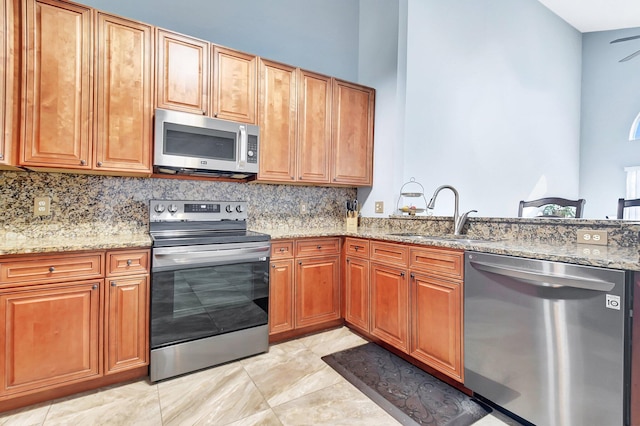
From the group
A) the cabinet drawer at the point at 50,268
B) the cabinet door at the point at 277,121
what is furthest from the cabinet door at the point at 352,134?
the cabinet drawer at the point at 50,268

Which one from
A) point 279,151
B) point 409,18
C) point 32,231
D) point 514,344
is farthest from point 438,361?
point 409,18

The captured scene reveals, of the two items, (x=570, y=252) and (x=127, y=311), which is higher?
(x=570, y=252)

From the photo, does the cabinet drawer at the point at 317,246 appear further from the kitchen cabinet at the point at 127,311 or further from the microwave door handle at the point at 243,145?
the kitchen cabinet at the point at 127,311

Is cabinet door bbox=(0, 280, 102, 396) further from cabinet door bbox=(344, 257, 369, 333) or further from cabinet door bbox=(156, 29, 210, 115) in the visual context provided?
cabinet door bbox=(344, 257, 369, 333)

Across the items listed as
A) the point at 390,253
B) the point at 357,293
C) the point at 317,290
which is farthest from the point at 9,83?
the point at 357,293

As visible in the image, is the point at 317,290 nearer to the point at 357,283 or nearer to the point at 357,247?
the point at 357,283

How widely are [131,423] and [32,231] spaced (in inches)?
55.5

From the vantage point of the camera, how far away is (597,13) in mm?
4938

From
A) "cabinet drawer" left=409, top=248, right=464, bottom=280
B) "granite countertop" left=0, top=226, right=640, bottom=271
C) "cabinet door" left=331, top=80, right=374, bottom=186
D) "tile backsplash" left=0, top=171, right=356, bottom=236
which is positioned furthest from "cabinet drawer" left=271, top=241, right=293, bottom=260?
"cabinet drawer" left=409, top=248, right=464, bottom=280

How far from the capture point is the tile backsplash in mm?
2016

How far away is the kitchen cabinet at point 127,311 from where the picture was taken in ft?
6.06

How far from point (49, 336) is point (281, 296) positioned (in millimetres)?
1420

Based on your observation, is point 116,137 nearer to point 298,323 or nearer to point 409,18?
point 298,323

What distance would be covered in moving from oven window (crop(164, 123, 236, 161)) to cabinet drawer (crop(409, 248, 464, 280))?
1.55 m
